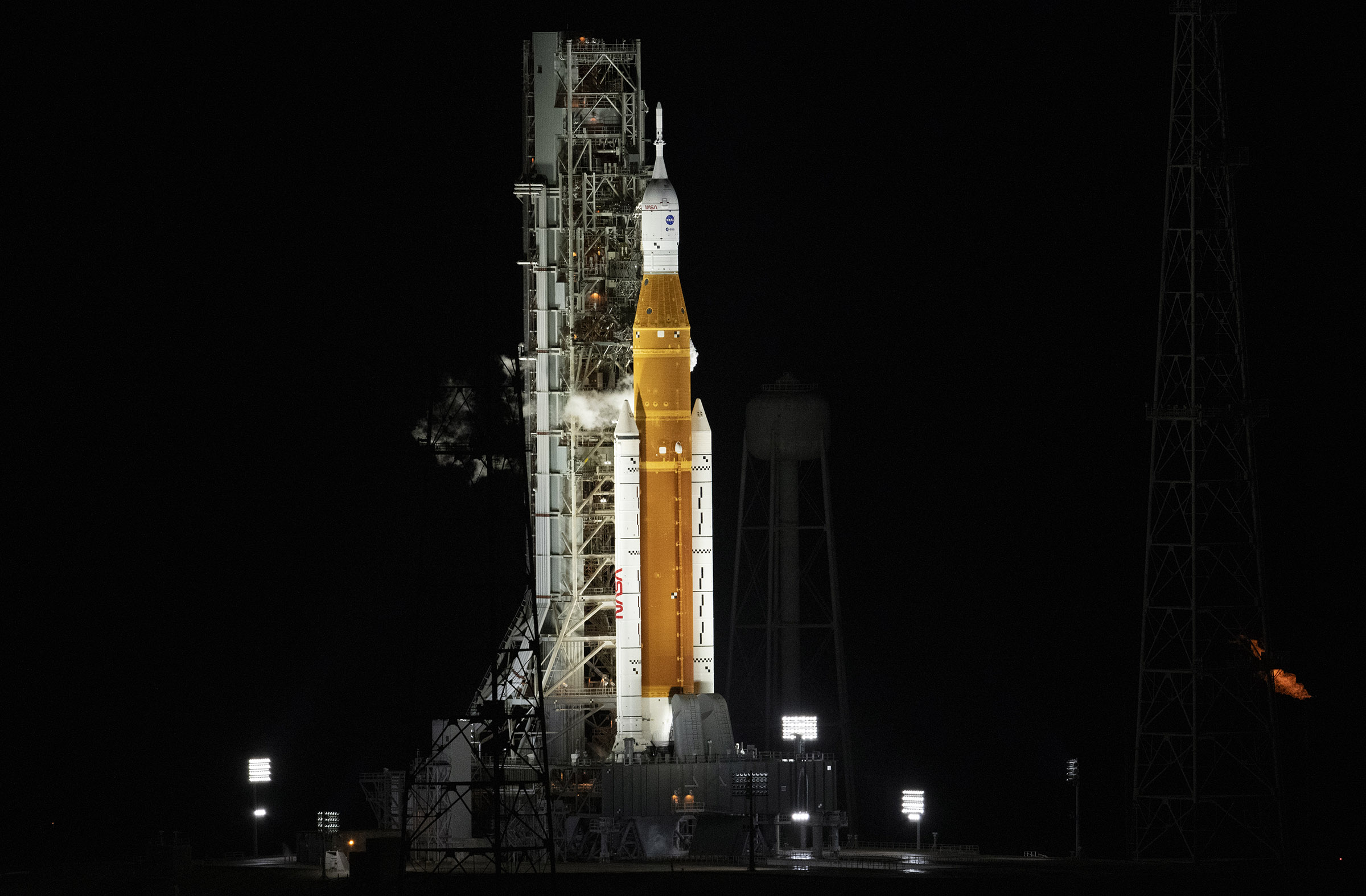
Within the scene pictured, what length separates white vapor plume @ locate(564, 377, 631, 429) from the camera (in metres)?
47.4

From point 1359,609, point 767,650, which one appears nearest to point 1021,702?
Answer: point 1359,609

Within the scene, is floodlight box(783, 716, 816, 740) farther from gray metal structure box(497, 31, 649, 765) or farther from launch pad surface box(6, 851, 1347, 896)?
gray metal structure box(497, 31, 649, 765)

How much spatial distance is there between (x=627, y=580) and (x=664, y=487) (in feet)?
6.99

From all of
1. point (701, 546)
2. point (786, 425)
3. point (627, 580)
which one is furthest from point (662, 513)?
point (786, 425)

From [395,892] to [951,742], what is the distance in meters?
36.6

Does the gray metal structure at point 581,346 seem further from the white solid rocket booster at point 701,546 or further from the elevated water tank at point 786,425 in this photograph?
the elevated water tank at point 786,425

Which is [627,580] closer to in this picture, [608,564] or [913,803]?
[608,564]

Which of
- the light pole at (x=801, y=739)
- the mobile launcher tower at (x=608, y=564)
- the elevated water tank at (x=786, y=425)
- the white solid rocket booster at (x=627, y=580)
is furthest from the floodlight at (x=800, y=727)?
the elevated water tank at (x=786, y=425)

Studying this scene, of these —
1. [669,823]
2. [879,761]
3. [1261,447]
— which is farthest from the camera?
[879,761]

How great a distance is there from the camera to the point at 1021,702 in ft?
238

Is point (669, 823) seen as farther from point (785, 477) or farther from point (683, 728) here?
point (785, 477)

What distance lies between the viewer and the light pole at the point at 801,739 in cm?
4497

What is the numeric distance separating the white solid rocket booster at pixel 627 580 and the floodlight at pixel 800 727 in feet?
10.6

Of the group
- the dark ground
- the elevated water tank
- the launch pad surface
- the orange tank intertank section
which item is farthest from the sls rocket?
the elevated water tank
